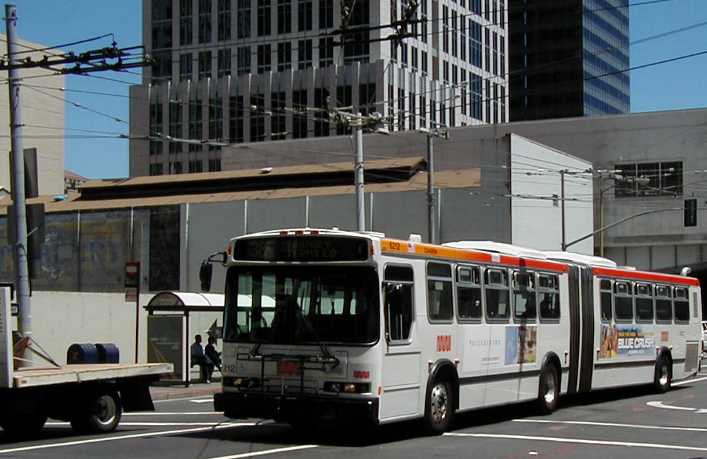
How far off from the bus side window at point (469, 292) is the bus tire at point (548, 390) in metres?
3.04

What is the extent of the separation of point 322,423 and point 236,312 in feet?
6.82

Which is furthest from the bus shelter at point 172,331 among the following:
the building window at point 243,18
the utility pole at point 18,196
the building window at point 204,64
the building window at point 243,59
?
the building window at point 243,18

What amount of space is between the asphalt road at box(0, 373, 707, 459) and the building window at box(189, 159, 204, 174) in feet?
281

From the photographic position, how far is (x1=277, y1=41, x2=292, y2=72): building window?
99.9 metres

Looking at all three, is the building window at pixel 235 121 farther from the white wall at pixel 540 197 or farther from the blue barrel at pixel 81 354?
the blue barrel at pixel 81 354

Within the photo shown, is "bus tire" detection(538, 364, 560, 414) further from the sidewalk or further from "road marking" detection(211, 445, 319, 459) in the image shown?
the sidewalk

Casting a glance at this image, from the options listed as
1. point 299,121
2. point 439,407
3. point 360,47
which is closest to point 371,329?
point 439,407

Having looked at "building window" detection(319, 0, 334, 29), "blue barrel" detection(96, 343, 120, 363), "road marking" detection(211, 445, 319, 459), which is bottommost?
"road marking" detection(211, 445, 319, 459)

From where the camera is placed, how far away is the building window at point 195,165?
105812 millimetres

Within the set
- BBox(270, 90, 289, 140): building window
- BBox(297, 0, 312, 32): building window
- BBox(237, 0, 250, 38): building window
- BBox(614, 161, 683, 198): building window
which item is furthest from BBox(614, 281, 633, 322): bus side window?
BBox(237, 0, 250, 38): building window

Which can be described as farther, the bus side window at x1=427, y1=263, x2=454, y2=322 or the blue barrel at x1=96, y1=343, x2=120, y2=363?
the blue barrel at x1=96, y1=343, x2=120, y2=363

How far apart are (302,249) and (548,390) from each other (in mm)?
7016

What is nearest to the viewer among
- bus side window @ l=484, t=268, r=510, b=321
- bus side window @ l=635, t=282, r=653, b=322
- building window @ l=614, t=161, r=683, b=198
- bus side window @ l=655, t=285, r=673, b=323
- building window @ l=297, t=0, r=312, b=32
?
bus side window @ l=484, t=268, r=510, b=321

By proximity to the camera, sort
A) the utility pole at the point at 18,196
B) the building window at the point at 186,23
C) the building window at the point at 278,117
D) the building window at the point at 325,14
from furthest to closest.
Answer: the building window at the point at 186,23
the building window at the point at 325,14
the building window at the point at 278,117
the utility pole at the point at 18,196
